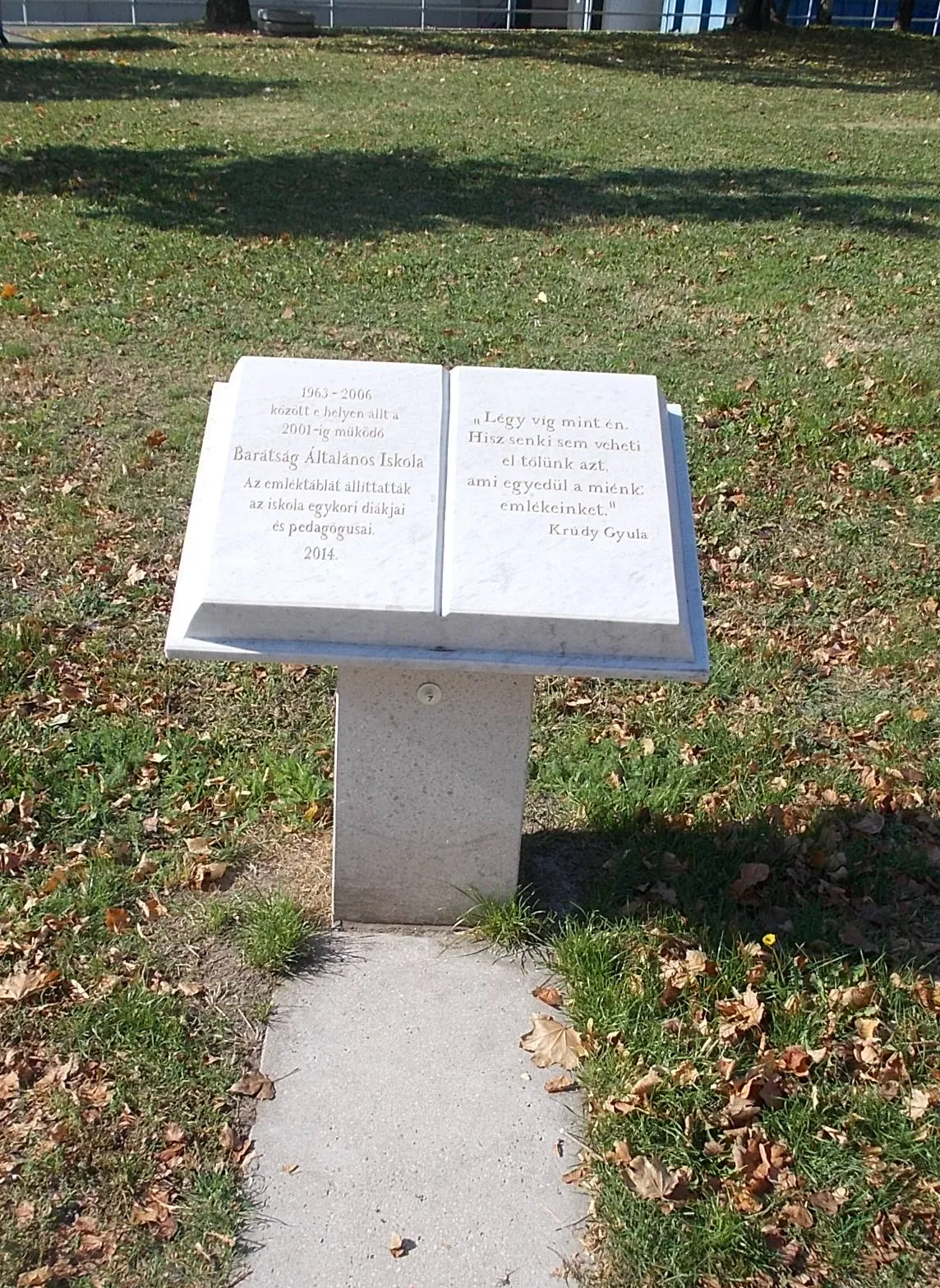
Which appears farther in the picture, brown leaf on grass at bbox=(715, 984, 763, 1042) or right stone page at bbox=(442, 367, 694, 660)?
brown leaf on grass at bbox=(715, 984, 763, 1042)

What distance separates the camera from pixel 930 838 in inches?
155

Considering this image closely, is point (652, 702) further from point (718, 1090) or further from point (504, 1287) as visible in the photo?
point (504, 1287)

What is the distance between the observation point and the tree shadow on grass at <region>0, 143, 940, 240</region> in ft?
33.2

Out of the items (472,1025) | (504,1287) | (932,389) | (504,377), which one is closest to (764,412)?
(932,389)

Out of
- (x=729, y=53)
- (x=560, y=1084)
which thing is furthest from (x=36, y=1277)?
(x=729, y=53)

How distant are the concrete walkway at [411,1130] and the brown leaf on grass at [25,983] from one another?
0.62 m

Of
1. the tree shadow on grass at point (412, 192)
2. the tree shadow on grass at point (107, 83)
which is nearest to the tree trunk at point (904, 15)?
the tree shadow on grass at point (107, 83)

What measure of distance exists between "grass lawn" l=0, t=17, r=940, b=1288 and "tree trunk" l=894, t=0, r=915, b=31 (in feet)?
55.1

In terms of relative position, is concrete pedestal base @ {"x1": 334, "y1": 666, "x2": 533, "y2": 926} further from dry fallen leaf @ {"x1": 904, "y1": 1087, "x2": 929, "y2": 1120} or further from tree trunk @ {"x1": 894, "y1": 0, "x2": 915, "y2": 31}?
tree trunk @ {"x1": 894, "y1": 0, "x2": 915, "y2": 31}

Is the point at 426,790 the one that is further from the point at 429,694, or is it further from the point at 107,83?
the point at 107,83

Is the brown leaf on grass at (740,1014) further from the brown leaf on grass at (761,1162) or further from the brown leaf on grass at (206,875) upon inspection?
the brown leaf on grass at (206,875)

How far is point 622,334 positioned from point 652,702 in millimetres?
3797

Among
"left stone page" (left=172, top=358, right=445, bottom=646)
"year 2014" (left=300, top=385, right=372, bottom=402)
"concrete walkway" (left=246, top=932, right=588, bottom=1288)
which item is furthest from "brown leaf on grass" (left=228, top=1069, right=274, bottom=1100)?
"year 2014" (left=300, top=385, right=372, bottom=402)

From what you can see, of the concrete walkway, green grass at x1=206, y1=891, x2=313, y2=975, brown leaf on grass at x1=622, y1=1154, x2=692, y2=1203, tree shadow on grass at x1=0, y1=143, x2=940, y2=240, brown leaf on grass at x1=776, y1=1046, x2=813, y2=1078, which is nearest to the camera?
the concrete walkway
